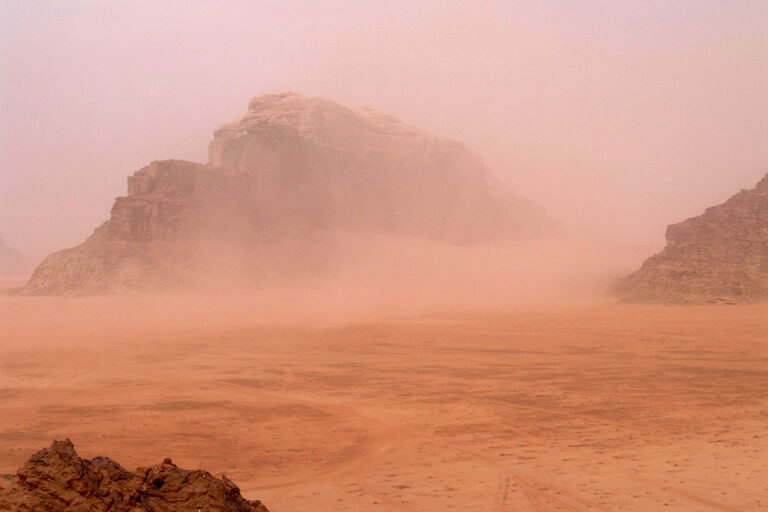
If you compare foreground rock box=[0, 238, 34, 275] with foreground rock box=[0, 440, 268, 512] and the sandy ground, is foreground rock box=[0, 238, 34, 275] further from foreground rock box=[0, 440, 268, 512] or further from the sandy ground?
foreground rock box=[0, 440, 268, 512]

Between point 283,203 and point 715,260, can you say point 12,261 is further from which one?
point 715,260

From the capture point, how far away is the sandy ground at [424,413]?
295 inches

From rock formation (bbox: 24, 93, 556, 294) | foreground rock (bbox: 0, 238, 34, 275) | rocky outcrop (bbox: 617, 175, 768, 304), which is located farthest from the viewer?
→ foreground rock (bbox: 0, 238, 34, 275)

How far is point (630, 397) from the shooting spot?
12.5 metres

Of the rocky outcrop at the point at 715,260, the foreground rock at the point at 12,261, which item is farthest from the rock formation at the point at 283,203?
the foreground rock at the point at 12,261

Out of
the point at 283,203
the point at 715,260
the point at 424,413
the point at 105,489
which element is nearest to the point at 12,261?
the point at 283,203

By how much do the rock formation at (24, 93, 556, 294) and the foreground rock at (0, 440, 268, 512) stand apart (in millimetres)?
41743

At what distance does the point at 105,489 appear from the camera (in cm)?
523

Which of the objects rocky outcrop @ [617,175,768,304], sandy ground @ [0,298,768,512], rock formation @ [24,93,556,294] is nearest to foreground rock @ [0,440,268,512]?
sandy ground @ [0,298,768,512]

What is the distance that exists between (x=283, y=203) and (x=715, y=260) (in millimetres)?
41207

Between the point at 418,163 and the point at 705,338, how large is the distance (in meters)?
67.7

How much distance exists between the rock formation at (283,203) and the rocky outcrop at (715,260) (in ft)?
98.0

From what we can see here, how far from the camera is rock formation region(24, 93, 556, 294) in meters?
49.1

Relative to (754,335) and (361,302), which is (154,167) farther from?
(754,335)
